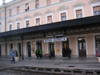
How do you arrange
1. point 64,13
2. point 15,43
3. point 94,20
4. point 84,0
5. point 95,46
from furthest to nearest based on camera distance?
point 15,43, point 64,13, point 84,0, point 95,46, point 94,20

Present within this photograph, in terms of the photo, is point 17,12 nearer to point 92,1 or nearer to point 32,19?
point 32,19

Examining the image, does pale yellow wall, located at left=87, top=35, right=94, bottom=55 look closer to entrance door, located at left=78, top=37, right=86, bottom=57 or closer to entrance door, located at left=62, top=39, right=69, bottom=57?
entrance door, located at left=78, top=37, right=86, bottom=57

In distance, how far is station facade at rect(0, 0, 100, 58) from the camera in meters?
14.6

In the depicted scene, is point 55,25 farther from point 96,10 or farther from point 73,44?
point 96,10

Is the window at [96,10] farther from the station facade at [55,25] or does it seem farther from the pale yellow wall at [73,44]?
the pale yellow wall at [73,44]

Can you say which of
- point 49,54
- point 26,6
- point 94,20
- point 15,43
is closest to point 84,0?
point 94,20

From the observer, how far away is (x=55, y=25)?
14.9 metres

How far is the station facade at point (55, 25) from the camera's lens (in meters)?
14.6

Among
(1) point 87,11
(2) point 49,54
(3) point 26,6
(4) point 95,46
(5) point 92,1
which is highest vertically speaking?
(3) point 26,6

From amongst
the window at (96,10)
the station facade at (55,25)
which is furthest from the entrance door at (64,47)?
the window at (96,10)

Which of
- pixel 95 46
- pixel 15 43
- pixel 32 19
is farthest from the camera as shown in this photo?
pixel 15 43

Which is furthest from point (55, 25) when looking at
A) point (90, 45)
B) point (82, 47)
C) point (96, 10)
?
point (96, 10)

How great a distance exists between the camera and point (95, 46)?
49.2ft

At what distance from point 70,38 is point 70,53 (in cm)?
227
